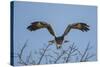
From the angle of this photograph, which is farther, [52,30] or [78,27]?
[78,27]

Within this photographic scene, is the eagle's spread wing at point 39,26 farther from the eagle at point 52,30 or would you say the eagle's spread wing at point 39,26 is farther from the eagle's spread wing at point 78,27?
the eagle's spread wing at point 78,27

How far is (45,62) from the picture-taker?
1940 millimetres

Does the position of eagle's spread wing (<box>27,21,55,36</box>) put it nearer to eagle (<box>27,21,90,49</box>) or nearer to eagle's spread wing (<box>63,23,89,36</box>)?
eagle (<box>27,21,90,49</box>)

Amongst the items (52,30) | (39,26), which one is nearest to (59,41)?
(52,30)

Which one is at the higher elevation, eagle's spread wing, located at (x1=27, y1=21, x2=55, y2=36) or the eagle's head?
eagle's spread wing, located at (x1=27, y1=21, x2=55, y2=36)

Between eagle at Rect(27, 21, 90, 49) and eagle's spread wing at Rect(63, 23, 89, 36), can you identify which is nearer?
eagle at Rect(27, 21, 90, 49)

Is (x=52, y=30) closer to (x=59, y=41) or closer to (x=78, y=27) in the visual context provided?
(x=59, y=41)

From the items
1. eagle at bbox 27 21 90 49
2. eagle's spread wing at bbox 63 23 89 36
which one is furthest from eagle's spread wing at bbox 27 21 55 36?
eagle's spread wing at bbox 63 23 89 36

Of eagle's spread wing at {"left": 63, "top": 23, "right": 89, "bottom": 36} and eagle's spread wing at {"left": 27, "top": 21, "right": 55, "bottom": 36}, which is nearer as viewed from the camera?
eagle's spread wing at {"left": 27, "top": 21, "right": 55, "bottom": 36}

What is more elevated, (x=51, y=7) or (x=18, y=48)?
(x=51, y=7)
